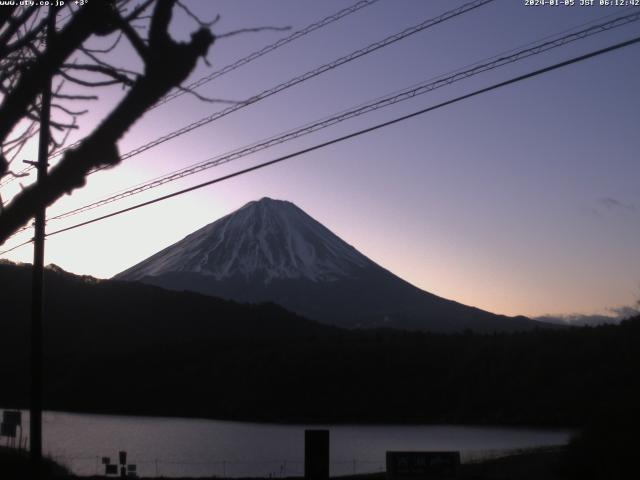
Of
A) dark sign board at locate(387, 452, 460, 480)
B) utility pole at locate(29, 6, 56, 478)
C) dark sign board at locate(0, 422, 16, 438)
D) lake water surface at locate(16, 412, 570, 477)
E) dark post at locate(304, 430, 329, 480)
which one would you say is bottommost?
lake water surface at locate(16, 412, 570, 477)

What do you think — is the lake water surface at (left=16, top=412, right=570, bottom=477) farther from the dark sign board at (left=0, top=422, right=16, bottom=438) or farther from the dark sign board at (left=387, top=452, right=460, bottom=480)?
the dark sign board at (left=387, top=452, right=460, bottom=480)

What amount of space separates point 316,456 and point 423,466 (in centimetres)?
620

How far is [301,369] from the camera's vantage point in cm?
8531

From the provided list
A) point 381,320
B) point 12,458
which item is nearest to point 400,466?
point 12,458

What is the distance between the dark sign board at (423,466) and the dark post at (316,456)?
5890mm

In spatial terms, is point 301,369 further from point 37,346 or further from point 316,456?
point 37,346

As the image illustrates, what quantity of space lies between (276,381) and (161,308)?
83.9ft

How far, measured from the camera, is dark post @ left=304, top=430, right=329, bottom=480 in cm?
1434

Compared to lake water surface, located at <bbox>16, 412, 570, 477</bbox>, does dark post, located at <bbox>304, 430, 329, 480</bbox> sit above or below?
above

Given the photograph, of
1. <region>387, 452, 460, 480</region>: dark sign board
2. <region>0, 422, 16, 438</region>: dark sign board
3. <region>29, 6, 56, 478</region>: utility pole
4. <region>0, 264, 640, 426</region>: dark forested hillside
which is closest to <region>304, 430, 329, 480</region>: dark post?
<region>29, 6, 56, 478</region>: utility pole

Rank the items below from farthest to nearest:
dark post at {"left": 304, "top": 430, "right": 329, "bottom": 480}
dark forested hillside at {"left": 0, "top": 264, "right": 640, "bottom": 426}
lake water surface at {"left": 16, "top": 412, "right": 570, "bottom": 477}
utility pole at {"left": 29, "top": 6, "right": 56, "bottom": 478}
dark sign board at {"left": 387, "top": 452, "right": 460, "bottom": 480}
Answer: dark forested hillside at {"left": 0, "top": 264, "right": 640, "bottom": 426} → lake water surface at {"left": 16, "top": 412, "right": 570, "bottom": 477} → dark sign board at {"left": 387, "top": 452, "right": 460, "bottom": 480} → dark post at {"left": 304, "top": 430, "right": 329, "bottom": 480} → utility pole at {"left": 29, "top": 6, "right": 56, "bottom": 478}

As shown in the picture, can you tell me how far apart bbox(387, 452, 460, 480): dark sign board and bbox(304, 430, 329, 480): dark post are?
589 centimetres

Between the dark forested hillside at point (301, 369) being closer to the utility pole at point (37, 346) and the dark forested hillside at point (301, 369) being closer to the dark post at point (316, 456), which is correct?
the dark post at point (316, 456)

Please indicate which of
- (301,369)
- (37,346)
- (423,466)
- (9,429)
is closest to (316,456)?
(37,346)
